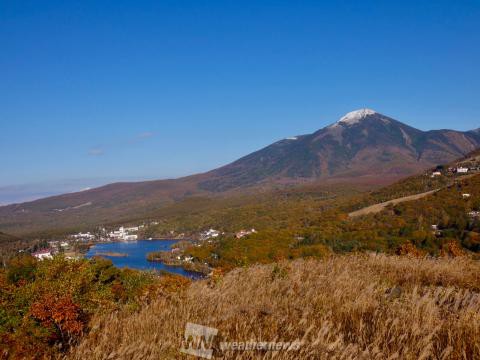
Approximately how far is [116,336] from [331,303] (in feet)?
6.82

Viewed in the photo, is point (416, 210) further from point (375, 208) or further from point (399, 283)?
point (399, 283)

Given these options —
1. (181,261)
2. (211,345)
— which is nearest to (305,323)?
(211,345)

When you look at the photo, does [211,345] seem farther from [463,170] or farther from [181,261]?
[463,170]

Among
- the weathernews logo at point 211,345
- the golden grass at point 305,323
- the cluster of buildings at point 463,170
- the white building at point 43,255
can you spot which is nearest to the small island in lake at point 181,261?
the white building at point 43,255

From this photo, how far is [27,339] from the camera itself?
326 cm

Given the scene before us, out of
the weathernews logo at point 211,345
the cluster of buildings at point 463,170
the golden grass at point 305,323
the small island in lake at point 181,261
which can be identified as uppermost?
the weathernews logo at point 211,345

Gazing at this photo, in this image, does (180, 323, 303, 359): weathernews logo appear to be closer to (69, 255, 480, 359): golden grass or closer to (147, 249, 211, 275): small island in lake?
(69, 255, 480, 359): golden grass

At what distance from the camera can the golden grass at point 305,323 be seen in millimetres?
2736

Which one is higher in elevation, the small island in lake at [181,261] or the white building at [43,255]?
the white building at [43,255]

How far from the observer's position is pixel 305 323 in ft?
10.8

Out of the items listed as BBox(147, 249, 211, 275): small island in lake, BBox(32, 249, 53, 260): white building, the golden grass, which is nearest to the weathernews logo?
the golden grass

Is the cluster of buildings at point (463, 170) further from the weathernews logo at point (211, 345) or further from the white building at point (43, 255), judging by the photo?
the weathernews logo at point (211, 345)

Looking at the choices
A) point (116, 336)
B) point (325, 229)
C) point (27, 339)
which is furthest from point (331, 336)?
point (325, 229)

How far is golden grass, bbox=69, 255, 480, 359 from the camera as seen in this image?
2736 millimetres
